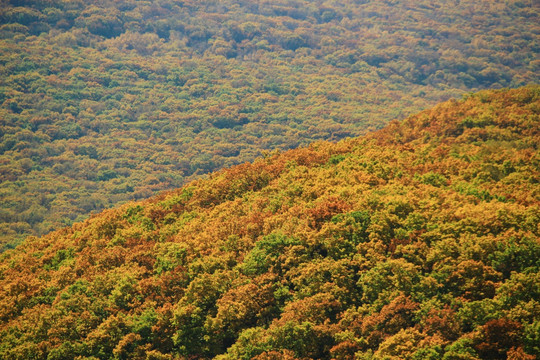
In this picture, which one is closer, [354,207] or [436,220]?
[436,220]

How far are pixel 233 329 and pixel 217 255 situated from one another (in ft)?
19.6

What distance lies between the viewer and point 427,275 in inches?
1244

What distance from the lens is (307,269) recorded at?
33312mm

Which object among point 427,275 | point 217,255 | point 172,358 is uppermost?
point 427,275

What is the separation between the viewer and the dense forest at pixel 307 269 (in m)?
29.0

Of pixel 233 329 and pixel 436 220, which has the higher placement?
pixel 436 220

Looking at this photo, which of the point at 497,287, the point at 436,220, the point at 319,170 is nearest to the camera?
the point at 497,287

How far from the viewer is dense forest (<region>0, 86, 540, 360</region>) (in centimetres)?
2897

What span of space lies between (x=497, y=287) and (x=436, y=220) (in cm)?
627

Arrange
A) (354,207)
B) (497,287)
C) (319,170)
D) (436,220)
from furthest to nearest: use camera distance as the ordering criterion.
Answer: (319,170) < (354,207) < (436,220) < (497,287)

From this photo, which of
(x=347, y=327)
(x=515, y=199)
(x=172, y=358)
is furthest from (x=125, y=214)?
(x=515, y=199)

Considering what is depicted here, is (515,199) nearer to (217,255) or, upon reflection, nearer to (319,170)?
(319,170)

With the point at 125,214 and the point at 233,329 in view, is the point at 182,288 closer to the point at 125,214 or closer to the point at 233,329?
the point at 233,329

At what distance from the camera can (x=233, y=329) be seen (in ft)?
108
